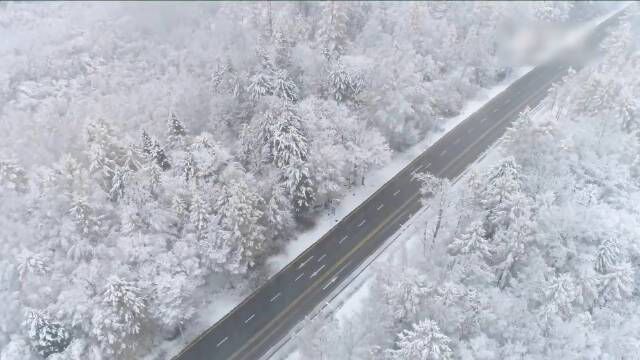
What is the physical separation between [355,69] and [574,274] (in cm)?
3743

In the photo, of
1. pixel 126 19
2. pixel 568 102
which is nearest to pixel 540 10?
pixel 568 102

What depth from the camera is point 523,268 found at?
142 feet

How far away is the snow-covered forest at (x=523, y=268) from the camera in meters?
37.5

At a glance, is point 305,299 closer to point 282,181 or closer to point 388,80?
point 282,181

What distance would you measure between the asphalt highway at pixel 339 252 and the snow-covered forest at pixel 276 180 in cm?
320

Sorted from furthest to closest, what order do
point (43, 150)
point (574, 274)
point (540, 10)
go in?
point (540, 10) → point (43, 150) → point (574, 274)

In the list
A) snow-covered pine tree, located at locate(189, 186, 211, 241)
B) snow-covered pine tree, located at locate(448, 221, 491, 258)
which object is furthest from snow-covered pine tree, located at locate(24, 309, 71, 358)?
snow-covered pine tree, located at locate(448, 221, 491, 258)

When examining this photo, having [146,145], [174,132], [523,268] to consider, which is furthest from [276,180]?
[523,268]

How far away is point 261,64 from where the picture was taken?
61.8 meters

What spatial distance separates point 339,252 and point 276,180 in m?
10.8

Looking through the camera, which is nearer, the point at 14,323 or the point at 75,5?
the point at 14,323

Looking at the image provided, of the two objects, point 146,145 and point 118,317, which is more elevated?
point 146,145

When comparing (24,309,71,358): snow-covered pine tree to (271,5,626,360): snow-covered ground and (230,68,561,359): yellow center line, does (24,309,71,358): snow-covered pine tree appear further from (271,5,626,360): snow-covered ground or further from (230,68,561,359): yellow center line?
(271,5,626,360): snow-covered ground

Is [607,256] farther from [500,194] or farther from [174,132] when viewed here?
[174,132]
